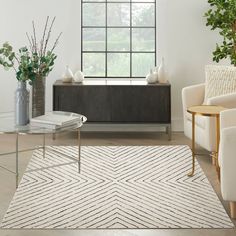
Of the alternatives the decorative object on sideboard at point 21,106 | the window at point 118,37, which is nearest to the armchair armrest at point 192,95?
the window at point 118,37

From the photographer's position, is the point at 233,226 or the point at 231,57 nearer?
the point at 233,226

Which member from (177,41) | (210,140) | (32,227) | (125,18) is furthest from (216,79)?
(32,227)

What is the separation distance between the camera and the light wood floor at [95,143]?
4.13 meters

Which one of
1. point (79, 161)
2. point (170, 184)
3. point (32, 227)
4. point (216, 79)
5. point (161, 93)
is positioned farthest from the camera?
point (161, 93)

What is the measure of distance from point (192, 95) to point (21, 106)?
2100mm

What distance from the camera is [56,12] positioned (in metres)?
7.70

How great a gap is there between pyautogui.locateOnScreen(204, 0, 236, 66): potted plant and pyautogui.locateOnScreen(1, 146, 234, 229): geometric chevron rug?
1.52m

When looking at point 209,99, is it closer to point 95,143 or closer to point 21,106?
point 95,143

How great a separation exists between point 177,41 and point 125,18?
76 cm

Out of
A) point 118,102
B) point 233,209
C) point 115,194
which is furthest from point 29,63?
point 233,209

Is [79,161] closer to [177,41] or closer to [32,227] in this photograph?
[32,227]

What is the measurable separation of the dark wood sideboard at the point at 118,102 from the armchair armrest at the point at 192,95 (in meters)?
0.64

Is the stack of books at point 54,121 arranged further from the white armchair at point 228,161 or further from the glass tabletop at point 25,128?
the white armchair at point 228,161

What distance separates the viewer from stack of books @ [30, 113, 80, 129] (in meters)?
5.34
